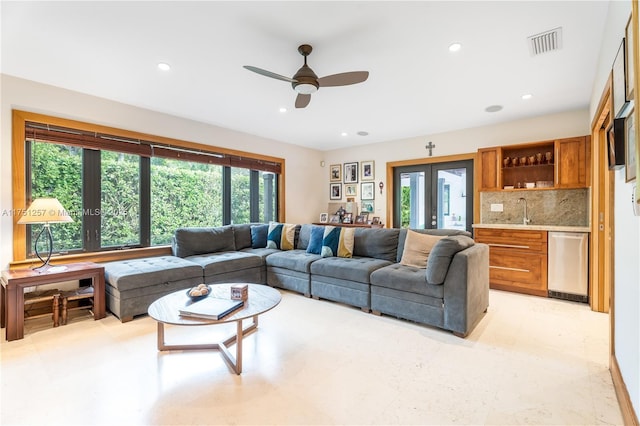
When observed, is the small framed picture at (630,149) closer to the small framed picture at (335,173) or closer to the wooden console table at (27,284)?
the wooden console table at (27,284)

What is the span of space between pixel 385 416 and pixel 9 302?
329cm

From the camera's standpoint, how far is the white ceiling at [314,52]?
2.09 meters

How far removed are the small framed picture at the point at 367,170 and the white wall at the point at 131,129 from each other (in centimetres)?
111

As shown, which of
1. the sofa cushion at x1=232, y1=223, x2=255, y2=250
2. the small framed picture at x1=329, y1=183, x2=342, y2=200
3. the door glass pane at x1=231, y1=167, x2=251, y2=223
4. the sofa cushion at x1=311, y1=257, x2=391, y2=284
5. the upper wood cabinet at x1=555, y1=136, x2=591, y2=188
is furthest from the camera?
the small framed picture at x1=329, y1=183, x2=342, y2=200

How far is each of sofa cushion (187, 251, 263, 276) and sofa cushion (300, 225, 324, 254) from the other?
769 millimetres

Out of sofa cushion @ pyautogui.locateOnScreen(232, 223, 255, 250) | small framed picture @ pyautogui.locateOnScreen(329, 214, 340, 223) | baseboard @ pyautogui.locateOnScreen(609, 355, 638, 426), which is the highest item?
small framed picture @ pyautogui.locateOnScreen(329, 214, 340, 223)

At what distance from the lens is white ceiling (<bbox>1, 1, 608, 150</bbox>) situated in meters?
2.09

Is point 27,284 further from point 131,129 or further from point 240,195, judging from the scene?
point 240,195

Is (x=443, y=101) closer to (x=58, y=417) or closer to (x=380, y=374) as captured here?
(x=380, y=374)

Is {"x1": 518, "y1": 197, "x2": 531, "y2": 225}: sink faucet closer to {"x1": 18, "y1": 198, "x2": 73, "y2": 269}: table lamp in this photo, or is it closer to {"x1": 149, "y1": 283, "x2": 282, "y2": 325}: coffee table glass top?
{"x1": 149, "y1": 283, "x2": 282, "y2": 325}: coffee table glass top

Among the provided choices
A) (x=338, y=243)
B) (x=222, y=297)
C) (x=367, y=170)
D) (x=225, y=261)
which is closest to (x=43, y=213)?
(x=225, y=261)

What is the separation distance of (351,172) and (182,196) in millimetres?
3401

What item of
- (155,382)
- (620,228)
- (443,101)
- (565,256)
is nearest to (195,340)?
(155,382)

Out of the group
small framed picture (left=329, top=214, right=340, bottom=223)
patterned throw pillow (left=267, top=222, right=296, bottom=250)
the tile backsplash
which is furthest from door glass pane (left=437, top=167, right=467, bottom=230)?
patterned throw pillow (left=267, top=222, right=296, bottom=250)
